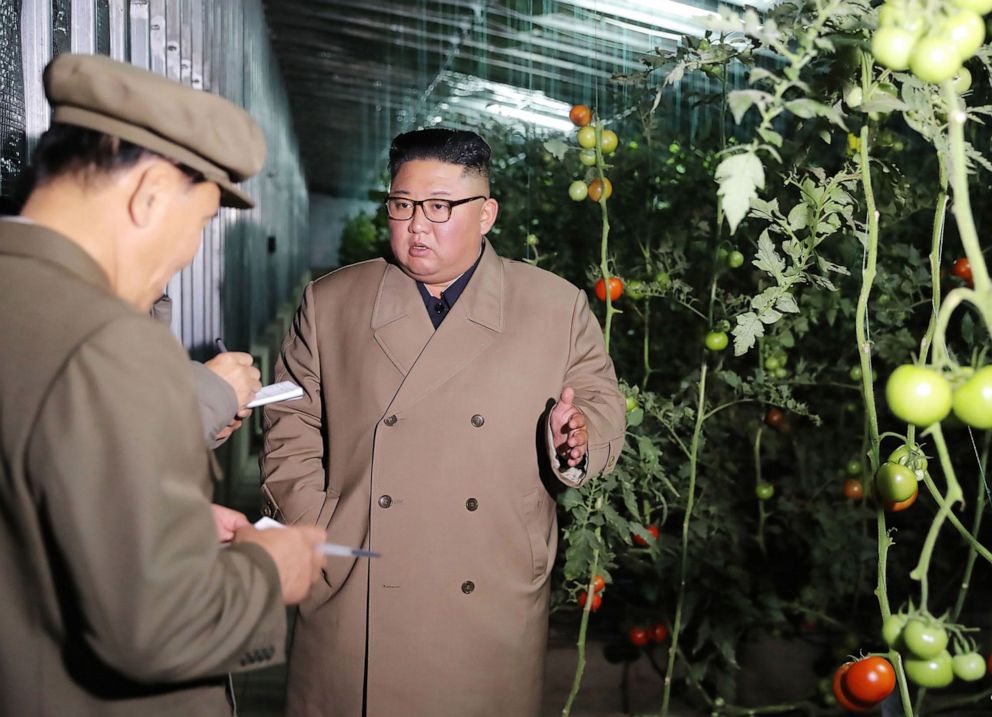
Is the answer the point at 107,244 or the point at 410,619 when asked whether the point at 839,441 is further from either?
the point at 107,244

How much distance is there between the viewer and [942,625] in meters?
1.19

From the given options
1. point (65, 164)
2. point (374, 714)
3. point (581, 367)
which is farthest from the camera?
point (581, 367)

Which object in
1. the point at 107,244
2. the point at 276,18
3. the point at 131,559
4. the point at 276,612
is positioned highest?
the point at 276,18

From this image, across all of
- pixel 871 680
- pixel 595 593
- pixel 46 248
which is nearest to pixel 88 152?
pixel 46 248

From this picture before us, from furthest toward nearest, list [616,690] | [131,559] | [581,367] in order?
1. [616,690]
2. [581,367]
3. [131,559]

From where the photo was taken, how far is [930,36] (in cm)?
105

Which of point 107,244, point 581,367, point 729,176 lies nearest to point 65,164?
point 107,244

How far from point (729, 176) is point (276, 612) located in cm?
76

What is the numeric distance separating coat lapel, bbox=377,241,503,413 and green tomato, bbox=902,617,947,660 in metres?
1.12

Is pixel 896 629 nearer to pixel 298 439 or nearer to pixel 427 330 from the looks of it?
pixel 427 330

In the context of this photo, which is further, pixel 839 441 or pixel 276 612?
pixel 839 441

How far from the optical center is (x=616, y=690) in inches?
138

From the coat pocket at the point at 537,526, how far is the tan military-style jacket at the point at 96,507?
3.29 ft

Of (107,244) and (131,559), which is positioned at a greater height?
(107,244)
